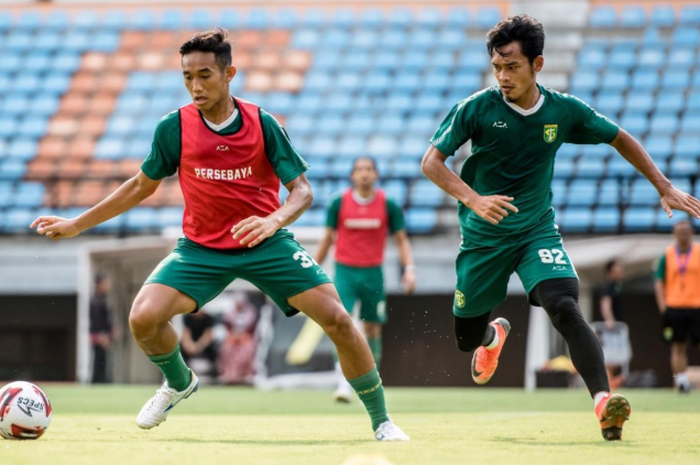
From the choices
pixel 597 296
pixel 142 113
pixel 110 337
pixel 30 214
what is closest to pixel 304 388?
pixel 110 337

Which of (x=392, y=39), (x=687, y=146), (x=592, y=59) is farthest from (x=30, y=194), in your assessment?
(x=687, y=146)

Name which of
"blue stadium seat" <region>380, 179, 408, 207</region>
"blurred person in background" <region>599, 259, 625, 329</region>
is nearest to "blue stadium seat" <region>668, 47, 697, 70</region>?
"blue stadium seat" <region>380, 179, 408, 207</region>

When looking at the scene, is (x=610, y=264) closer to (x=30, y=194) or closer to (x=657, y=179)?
(x=657, y=179)

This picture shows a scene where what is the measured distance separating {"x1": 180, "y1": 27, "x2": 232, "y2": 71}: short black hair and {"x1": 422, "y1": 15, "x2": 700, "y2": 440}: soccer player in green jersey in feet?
4.56

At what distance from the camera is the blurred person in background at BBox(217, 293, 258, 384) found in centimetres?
1698

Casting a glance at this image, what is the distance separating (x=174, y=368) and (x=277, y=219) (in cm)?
138

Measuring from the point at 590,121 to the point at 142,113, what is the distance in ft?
61.3

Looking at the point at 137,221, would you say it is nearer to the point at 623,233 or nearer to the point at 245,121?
the point at 623,233

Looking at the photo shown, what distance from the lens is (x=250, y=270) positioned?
21.4 feet

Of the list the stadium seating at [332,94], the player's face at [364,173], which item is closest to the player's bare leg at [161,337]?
the player's face at [364,173]

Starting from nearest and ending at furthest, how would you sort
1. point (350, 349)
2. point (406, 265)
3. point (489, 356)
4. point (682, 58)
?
point (350, 349)
point (489, 356)
point (406, 265)
point (682, 58)

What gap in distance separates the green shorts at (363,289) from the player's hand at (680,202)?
584cm

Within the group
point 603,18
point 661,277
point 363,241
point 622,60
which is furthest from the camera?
point 603,18

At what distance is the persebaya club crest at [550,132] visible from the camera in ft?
22.4
